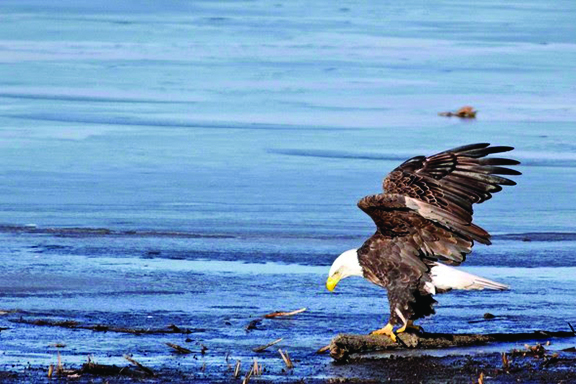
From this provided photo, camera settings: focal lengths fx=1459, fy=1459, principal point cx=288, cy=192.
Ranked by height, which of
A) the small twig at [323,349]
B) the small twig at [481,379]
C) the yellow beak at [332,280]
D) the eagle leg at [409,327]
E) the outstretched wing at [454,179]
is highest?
the outstretched wing at [454,179]

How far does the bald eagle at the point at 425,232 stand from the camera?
707cm

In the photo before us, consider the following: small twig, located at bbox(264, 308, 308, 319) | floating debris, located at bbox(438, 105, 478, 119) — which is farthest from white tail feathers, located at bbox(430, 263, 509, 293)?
floating debris, located at bbox(438, 105, 478, 119)

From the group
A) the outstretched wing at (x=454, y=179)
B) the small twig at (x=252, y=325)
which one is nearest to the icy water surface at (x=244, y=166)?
the small twig at (x=252, y=325)

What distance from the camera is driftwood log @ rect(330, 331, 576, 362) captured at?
6652 millimetres

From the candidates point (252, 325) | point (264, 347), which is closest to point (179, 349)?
point (264, 347)

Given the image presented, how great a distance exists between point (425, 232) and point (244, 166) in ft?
→ 17.5

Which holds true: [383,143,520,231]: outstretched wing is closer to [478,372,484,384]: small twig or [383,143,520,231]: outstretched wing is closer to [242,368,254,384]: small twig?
[478,372,484,384]: small twig

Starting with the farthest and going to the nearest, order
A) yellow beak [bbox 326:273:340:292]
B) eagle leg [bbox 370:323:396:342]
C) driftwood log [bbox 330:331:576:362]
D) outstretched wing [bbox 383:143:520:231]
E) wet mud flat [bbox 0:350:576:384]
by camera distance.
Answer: yellow beak [bbox 326:273:340:292]
outstretched wing [bbox 383:143:520:231]
eagle leg [bbox 370:323:396:342]
driftwood log [bbox 330:331:576:362]
wet mud flat [bbox 0:350:576:384]

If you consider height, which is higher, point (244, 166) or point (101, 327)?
point (101, 327)

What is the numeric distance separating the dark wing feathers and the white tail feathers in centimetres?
5

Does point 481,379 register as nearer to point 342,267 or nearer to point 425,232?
point 425,232

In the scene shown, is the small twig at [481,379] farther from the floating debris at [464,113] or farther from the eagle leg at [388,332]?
the floating debris at [464,113]

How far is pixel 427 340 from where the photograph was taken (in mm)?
6910

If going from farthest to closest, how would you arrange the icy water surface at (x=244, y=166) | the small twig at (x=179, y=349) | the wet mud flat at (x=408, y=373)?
the icy water surface at (x=244, y=166)
the small twig at (x=179, y=349)
the wet mud flat at (x=408, y=373)
